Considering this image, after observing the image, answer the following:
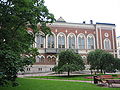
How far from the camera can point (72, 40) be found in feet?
160

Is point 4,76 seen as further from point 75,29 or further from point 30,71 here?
point 75,29

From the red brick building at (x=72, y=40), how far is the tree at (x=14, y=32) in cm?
3128

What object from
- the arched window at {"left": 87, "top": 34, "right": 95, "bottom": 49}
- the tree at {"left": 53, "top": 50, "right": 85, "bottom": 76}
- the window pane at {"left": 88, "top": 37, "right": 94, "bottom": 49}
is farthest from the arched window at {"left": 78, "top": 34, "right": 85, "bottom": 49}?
the tree at {"left": 53, "top": 50, "right": 85, "bottom": 76}

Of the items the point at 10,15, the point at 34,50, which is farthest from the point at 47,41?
the point at 10,15

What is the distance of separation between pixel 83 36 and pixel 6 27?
39.9 meters

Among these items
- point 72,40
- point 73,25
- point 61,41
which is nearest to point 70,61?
point 61,41

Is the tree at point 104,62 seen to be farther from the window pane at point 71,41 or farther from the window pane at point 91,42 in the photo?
the window pane at point 91,42

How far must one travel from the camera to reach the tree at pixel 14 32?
279 inches

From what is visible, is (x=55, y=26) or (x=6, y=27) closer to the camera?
(x=6, y=27)

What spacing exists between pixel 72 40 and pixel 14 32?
37.6 metres

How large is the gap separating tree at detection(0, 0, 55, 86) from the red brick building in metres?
31.3

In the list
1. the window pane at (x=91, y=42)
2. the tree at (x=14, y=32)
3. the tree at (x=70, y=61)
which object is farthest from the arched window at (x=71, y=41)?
the tree at (x=14, y=32)

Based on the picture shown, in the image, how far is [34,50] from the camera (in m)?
13.8

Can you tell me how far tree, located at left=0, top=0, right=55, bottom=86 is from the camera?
7.09 metres
